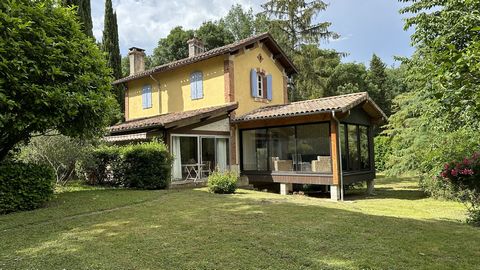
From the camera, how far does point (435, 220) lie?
9078 mm

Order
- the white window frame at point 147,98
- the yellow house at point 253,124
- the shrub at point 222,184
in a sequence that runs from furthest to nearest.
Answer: the white window frame at point 147,98
the yellow house at point 253,124
the shrub at point 222,184

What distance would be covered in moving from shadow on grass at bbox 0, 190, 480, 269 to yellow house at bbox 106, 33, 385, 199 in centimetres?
580

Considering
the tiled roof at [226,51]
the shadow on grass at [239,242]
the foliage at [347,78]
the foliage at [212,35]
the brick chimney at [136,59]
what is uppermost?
the foliage at [212,35]

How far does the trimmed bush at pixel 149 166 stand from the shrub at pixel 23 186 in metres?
4.03

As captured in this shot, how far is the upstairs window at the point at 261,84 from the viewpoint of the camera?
18844 millimetres

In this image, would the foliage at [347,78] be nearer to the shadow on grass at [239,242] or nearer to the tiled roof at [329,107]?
the tiled roof at [329,107]

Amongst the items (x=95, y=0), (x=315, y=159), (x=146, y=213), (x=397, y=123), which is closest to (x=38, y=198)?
(x=146, y=213)

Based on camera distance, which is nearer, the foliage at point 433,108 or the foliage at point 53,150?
the foliage at point 433,108

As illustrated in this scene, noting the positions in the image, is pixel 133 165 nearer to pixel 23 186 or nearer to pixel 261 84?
pixel 23 186

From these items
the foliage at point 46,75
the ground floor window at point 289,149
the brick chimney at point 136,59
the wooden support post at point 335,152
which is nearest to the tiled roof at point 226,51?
the brick chimney at point 136,59

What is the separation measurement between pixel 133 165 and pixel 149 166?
0.85 meters

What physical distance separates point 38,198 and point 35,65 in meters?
3.65

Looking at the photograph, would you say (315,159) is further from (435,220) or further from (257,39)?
(257,39)

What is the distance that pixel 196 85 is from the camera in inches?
747
